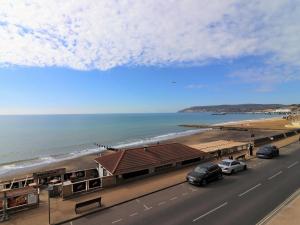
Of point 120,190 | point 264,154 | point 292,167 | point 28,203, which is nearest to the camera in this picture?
point 28,203

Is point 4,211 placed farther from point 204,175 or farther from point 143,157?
point 204,175

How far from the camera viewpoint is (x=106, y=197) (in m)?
18.4

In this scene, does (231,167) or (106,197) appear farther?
(231,167)

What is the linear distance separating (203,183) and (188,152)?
314 inches

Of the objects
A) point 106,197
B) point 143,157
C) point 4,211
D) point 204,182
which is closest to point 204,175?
point 204,182

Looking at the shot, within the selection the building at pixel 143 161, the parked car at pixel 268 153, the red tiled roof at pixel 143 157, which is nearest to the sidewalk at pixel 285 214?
the building at pixel 143 161

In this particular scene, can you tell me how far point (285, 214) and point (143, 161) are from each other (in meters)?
12.8

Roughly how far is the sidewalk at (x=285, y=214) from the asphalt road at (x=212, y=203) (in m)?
0.50

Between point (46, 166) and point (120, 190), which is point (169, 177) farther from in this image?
point (46, 166)

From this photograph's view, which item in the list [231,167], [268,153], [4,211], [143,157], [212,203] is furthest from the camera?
[268,153]

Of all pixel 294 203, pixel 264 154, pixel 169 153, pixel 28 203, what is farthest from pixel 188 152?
pixel 28 203

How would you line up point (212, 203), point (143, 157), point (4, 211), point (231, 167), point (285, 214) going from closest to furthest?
point (285, 214), point (4, 211), point (212, 203), point (231, 167), point (143, 157)

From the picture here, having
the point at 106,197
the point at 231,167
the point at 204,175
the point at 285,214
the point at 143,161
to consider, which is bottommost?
the point at 106,197

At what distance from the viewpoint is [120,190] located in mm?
19891
